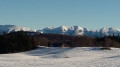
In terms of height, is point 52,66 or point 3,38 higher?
point 3,38

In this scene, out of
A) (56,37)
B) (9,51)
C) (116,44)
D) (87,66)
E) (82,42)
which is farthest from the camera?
(56,37)

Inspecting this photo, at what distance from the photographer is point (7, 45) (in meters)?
66.1

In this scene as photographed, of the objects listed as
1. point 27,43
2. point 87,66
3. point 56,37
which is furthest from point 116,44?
point 56,37

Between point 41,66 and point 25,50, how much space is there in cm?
4221

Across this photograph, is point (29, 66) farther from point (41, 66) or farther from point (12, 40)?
point (12, 40)

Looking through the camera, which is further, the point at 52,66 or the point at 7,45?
the point at 7,45

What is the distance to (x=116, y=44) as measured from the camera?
70875mm

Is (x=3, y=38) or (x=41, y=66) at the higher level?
(x=3, y=38)

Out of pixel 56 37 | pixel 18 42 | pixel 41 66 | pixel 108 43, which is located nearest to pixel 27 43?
pixel 18 42

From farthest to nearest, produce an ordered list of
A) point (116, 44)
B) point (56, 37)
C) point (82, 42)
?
point (56, 37), point (82, 42), point (116, 44)

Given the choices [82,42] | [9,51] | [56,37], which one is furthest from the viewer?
[56,37]

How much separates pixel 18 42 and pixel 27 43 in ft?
6.39

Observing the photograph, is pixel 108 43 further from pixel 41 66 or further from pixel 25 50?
pixel 41 66

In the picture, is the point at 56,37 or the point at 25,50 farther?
the point at 56,37
